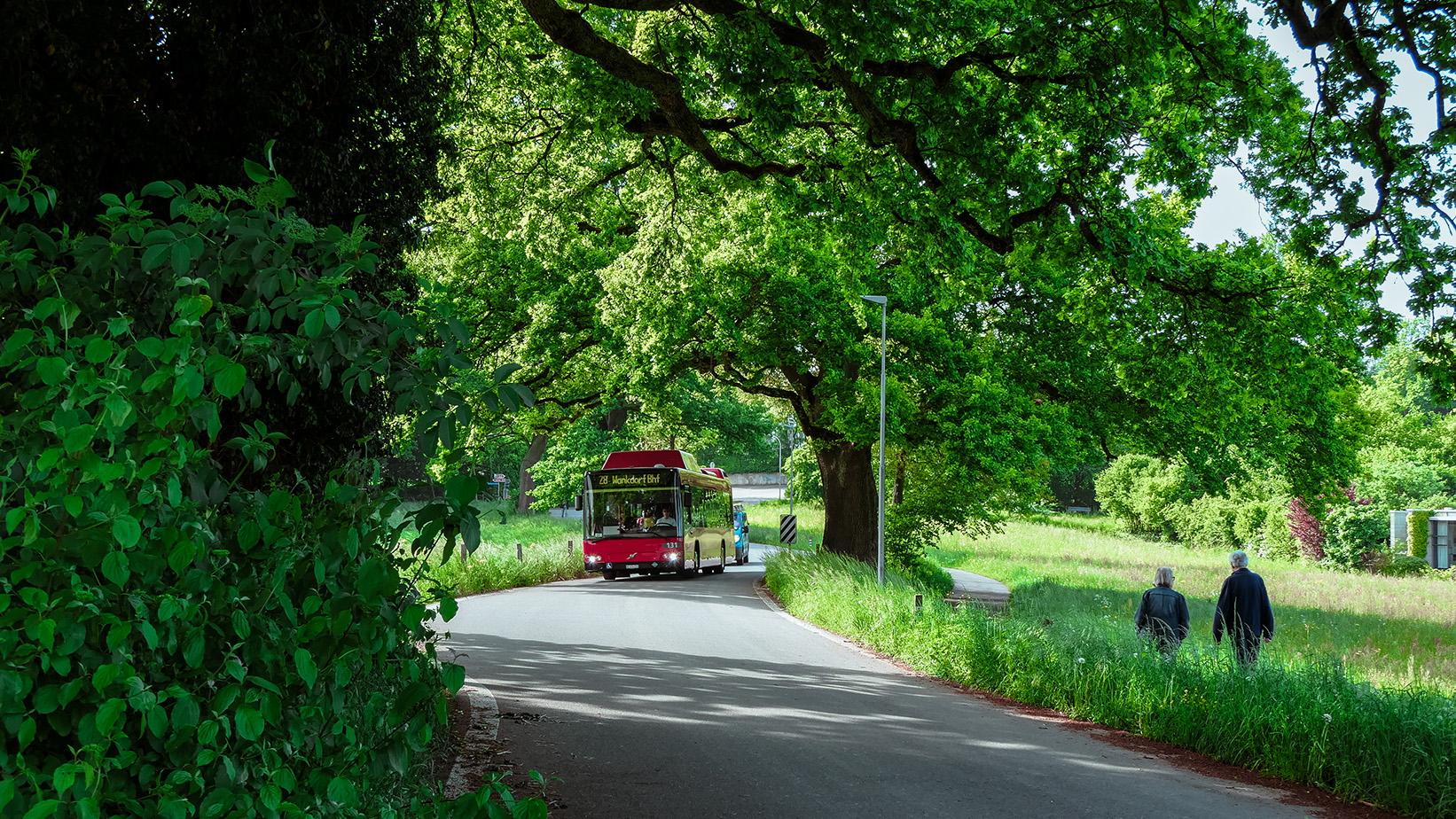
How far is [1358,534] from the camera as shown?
43312 millimetres

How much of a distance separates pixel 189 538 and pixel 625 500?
27361 mm

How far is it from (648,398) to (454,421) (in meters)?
20.5

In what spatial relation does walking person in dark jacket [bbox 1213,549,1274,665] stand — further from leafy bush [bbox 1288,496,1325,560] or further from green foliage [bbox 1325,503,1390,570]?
leafy bush [bbox 1288,496,1325,560]

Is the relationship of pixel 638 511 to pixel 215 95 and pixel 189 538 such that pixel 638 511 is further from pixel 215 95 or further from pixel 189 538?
pixel 189 538

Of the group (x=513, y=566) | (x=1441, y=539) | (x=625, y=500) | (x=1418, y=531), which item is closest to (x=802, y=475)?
(x=625, y=500)

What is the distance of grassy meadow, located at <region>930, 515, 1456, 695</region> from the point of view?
13.4 metres

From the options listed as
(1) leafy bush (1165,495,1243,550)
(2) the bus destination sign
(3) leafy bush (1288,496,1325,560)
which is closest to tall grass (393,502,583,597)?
(2) the bus destination sign

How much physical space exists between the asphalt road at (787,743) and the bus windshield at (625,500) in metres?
13.6

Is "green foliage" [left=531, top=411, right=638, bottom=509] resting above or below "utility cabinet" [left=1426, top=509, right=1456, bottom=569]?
above

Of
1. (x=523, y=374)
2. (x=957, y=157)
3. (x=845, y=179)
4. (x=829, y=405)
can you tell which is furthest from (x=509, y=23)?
(x=829, y=405)

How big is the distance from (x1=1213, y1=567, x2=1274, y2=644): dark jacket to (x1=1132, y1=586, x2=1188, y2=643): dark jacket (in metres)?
0.48

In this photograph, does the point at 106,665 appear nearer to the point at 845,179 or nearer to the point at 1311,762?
the point at 1311,762

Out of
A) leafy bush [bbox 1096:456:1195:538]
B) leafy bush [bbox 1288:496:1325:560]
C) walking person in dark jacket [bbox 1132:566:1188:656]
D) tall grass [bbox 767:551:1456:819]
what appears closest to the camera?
tall grass [bbox 767:551:1456:819]

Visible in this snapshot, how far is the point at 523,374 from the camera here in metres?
23.2
